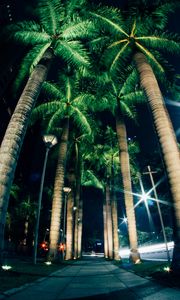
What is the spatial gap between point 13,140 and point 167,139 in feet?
19.5

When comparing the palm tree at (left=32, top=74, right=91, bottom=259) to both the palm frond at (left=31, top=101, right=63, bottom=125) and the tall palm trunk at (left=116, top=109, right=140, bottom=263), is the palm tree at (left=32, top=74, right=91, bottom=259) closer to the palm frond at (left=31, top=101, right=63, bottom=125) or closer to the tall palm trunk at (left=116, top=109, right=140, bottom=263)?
the palm frond at (left=31, top=101, right=63, bottom=125)

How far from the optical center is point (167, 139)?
10.2 metres

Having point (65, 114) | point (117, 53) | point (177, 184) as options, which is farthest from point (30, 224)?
point (177, 184)

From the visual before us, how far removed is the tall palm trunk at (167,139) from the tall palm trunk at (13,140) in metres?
5.07

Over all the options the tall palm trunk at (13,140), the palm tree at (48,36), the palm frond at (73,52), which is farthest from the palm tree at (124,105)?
the tall palm trunk at (13,140)

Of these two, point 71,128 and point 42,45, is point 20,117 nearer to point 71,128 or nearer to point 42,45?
point 42,45

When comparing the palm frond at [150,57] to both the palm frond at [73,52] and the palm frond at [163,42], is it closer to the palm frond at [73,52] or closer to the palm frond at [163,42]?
the palm frond at [163,42]

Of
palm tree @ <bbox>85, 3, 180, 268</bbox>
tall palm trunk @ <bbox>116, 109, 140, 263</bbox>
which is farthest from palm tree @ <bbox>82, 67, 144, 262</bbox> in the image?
→ palm tree @ <bbox>85, 3, 180, 268</bbox>

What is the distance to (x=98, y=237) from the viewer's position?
120 meters

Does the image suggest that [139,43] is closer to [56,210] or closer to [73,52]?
[73,52]

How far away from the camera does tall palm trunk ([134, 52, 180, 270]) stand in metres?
8.80

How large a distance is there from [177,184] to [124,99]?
16.5 m

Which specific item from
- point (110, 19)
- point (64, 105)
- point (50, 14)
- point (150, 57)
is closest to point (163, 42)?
point (150, 57)

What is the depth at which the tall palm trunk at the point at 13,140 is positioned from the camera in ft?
25.8
